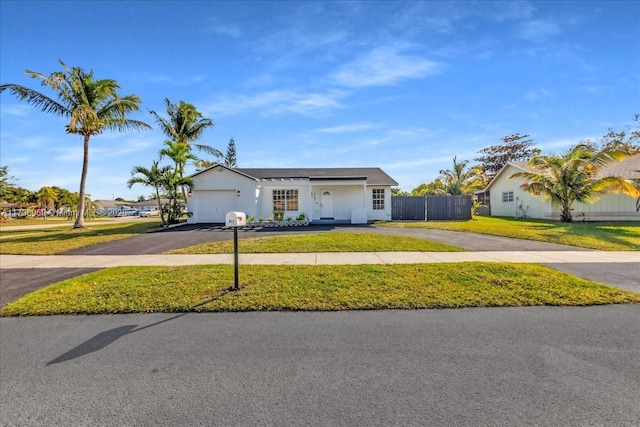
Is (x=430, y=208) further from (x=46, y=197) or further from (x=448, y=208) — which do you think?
(x=46, y=197)

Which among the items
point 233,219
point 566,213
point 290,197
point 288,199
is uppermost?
point 290,197

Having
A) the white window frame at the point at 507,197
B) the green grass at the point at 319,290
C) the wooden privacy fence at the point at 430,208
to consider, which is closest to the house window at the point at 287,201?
the wooden privacy fence at the point at 430,208

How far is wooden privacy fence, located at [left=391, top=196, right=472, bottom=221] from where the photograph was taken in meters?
24.1

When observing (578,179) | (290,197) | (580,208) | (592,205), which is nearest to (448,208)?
(578,179)

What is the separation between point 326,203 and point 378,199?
3.92 metres

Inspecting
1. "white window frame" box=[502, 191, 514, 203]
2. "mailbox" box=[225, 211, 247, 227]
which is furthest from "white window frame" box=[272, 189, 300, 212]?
"white window frame" box=[502, 191, 514, 203]

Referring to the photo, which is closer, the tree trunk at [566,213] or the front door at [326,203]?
the tree trunk at [566,213]

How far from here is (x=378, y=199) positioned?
23234 mm

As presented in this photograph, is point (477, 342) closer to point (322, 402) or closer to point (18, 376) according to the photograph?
point (322, 402)

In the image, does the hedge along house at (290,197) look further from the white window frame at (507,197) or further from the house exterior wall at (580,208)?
the white window frame at (507,197)

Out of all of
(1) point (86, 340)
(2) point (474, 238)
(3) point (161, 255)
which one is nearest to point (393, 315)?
(1) point (86, 340)

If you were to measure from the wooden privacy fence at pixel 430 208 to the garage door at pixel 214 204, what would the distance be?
12143mm

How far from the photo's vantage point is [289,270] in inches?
279

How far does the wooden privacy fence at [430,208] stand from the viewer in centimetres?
2411
